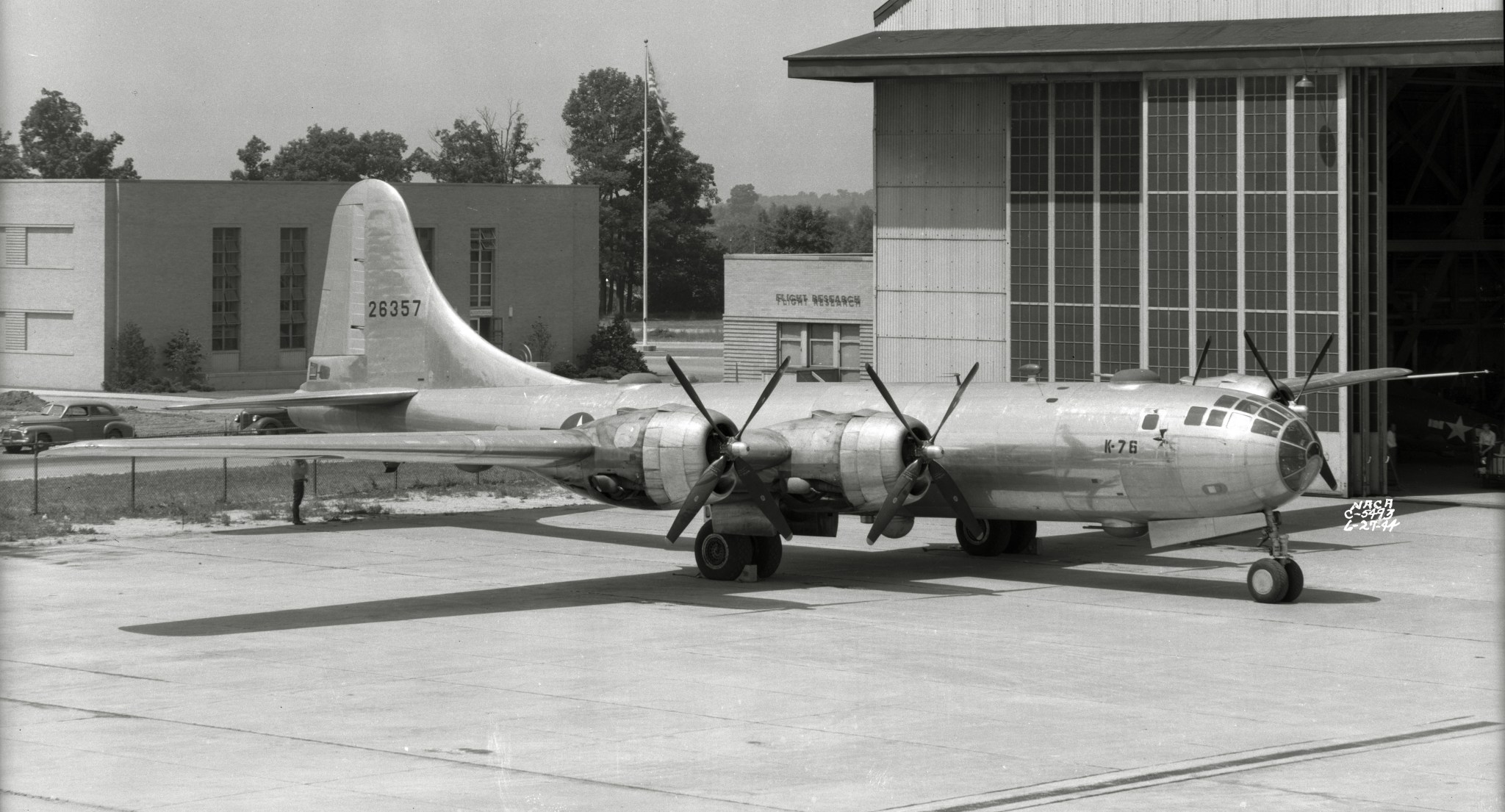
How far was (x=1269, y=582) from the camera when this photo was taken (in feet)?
79.6

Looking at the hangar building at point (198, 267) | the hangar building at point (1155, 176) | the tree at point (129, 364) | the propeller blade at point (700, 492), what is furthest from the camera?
the hangar building at point (198, 267)

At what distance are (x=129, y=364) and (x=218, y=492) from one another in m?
34.6

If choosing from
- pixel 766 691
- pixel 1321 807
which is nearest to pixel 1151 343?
pixel 766 691

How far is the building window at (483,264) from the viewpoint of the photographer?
8288cm

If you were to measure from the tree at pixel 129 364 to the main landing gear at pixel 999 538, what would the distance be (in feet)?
162

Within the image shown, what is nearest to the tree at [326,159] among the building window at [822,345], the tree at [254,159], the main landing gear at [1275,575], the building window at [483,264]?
the tree at [254,159]

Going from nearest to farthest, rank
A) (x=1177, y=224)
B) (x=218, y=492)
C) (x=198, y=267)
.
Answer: (x=218, y=492) < (x=1177, y=224) < (x=198, y=267)

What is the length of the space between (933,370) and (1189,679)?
25.0 metres

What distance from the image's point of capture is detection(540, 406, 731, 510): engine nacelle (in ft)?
81.8

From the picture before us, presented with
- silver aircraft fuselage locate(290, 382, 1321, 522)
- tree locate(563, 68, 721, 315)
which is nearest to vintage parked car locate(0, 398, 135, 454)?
silver aircraft fuselage locate(290, 382, 1321, 522)

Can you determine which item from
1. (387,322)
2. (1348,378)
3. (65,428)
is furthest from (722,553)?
(65,428)

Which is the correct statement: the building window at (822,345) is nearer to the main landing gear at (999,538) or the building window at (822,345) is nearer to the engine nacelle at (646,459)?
the main landing gear at (999,538)

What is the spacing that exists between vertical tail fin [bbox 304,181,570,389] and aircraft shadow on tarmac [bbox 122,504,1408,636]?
123 inches

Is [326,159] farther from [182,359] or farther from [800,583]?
[800,583]
